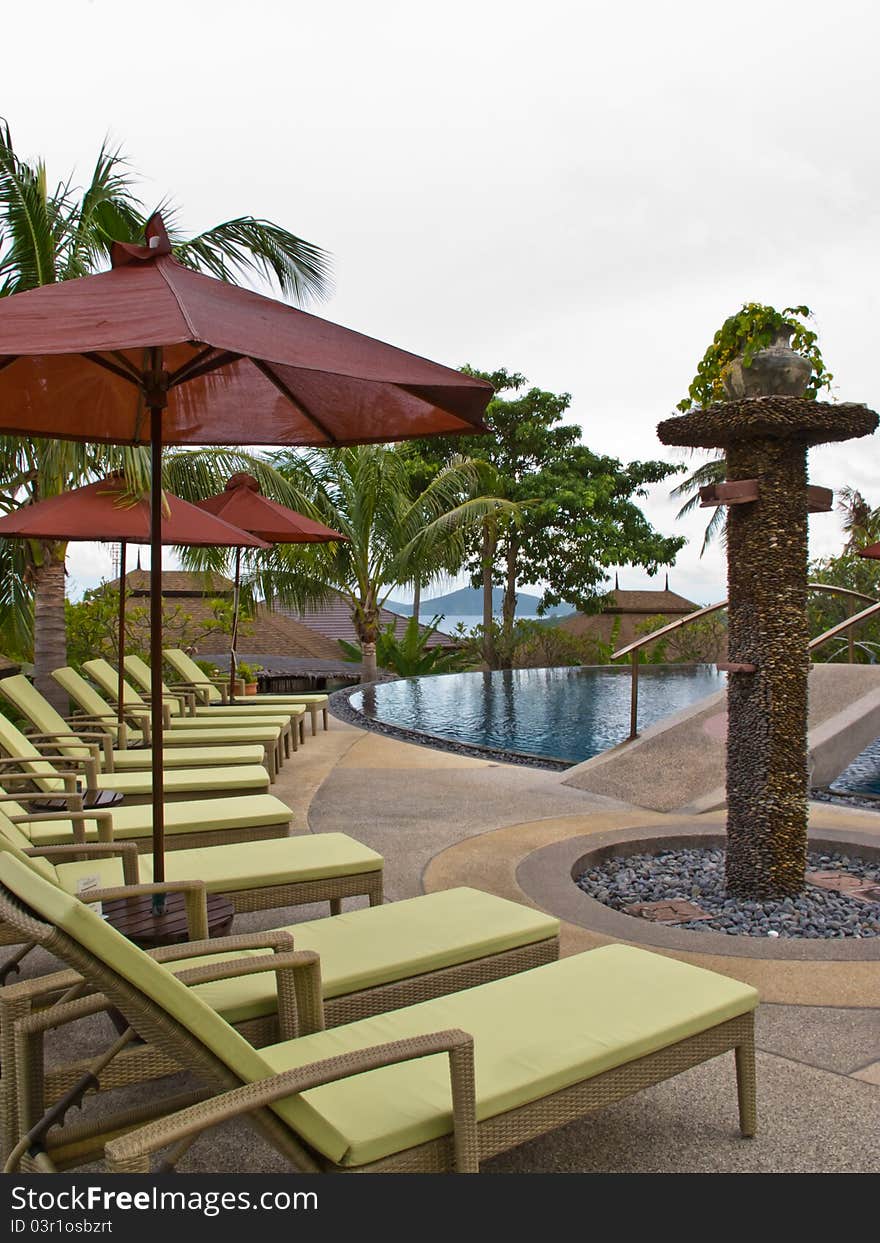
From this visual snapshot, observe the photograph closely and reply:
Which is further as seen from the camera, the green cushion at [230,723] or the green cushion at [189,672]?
the green cushion at [189,672]

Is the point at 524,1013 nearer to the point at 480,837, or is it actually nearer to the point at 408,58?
→ the point at 480,837

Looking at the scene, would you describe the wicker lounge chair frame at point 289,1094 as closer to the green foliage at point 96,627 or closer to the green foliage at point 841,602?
the green foliage at point 96,627

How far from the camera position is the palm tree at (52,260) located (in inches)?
435

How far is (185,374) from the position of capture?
3963 millimetres

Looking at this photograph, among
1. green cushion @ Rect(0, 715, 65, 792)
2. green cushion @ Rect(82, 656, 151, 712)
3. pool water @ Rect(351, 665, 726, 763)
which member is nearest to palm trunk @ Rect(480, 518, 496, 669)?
pool water @ Rect(351, 665, 726, 763)

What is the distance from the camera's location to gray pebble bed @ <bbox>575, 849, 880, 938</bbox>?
200 inches

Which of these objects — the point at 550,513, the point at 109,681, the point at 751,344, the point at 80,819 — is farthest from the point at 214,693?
the point at 550,513

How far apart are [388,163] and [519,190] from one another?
6.21 ft

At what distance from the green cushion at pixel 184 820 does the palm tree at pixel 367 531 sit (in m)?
14.3

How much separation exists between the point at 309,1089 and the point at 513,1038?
0.71m

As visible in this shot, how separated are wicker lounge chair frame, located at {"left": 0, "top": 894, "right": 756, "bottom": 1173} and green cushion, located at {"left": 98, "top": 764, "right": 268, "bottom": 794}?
3.75 metres

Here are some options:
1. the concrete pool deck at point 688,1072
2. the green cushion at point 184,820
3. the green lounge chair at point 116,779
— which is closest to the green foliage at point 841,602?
the concrete pool deck at point 688,1072

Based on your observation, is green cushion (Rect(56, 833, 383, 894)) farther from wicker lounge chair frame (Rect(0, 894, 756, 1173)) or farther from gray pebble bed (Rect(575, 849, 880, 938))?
gray pebble bed (Rect(575, 849, 880, 938))

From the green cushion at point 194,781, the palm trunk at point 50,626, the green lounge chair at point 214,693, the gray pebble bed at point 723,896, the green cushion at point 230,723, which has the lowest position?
the gray pebble bed at point 723,896
